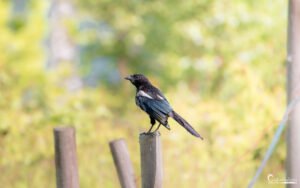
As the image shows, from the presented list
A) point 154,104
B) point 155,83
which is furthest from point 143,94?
point 155,83

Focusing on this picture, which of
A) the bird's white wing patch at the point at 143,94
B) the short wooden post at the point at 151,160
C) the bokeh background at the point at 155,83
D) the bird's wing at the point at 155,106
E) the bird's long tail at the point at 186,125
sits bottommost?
the short wooden post at the point at 151,160

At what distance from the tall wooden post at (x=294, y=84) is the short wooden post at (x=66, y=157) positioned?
125 centimetres

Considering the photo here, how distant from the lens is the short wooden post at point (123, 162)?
16.5ft

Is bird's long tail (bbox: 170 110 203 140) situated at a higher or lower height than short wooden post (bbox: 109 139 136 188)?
higher

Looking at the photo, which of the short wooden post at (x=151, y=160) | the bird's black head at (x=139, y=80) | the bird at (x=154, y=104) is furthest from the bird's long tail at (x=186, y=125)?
the bird's black head at (x=139, y=80)

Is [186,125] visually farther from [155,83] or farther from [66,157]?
[155,83]

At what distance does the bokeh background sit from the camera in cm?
790

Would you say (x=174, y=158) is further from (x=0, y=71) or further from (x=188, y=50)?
(x=188, y=50)

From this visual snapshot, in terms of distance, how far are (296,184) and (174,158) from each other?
2969mm

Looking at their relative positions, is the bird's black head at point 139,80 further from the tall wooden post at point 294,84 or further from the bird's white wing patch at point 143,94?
the tall wooden post at point 294,84

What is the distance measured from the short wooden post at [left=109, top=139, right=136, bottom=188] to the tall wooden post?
908 mm

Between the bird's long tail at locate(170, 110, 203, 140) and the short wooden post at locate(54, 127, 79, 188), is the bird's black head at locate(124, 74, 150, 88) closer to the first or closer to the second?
the bird's long tail at locate(170, 110, 203, 140)

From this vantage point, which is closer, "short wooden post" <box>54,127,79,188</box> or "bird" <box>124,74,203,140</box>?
"short wooden post" <box>54,127,79,188</box>

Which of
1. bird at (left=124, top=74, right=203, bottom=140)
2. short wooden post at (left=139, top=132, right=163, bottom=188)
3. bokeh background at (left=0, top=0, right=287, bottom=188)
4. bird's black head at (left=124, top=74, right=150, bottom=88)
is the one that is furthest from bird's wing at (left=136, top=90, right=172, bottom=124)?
bokeh background at (left=0, top=0, right=287, bottom=188)
